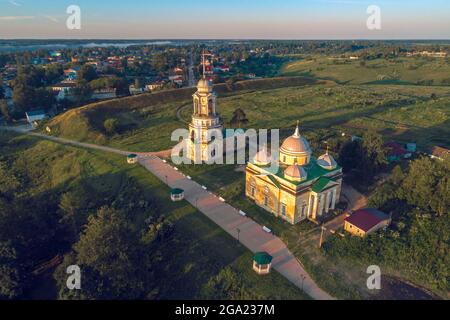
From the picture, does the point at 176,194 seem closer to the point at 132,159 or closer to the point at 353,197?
the point at 132,159

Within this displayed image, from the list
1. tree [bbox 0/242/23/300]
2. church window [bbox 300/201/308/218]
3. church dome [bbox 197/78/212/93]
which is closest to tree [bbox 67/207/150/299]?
tree [bbox 0/242/23/300]

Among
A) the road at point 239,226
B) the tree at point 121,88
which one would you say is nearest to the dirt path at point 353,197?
the road at point 239,226

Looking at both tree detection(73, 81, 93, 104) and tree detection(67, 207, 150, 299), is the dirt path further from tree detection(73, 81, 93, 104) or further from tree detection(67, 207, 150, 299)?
tree detection(73, 81, 93, 104)

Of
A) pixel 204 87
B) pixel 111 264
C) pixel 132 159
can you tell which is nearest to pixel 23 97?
pixel 132 159

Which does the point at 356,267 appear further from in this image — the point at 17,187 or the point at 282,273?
the point at 17,187

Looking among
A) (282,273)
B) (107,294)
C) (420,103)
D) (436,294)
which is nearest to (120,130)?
(107,294)

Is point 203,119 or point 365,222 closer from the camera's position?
point 365,222
